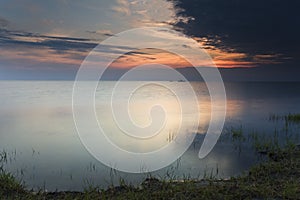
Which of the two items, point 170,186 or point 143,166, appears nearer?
point 170,186

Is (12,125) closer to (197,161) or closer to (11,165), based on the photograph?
(11,165)

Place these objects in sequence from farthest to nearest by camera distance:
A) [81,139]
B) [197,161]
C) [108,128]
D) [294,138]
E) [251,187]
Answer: [108,128] → [81,139] → [294,138] → [197,161] → [251,187]

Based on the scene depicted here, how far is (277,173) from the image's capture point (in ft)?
41.6

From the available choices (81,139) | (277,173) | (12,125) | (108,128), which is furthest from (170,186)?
(12,125)

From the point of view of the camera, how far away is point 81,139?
26438mm

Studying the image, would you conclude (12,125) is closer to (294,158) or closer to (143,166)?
(143,166)

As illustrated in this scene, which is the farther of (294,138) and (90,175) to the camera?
(294,138)

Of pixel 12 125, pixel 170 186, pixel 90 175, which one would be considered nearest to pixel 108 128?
pixel 12 125

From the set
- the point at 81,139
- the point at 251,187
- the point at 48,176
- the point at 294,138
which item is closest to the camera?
the point at 251,187

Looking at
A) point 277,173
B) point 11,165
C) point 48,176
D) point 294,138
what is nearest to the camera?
point 277,173

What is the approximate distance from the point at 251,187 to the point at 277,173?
3.32 meters

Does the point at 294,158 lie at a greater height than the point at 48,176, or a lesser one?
greater

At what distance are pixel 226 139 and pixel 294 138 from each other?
605cm

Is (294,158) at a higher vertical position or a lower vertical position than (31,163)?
higher
